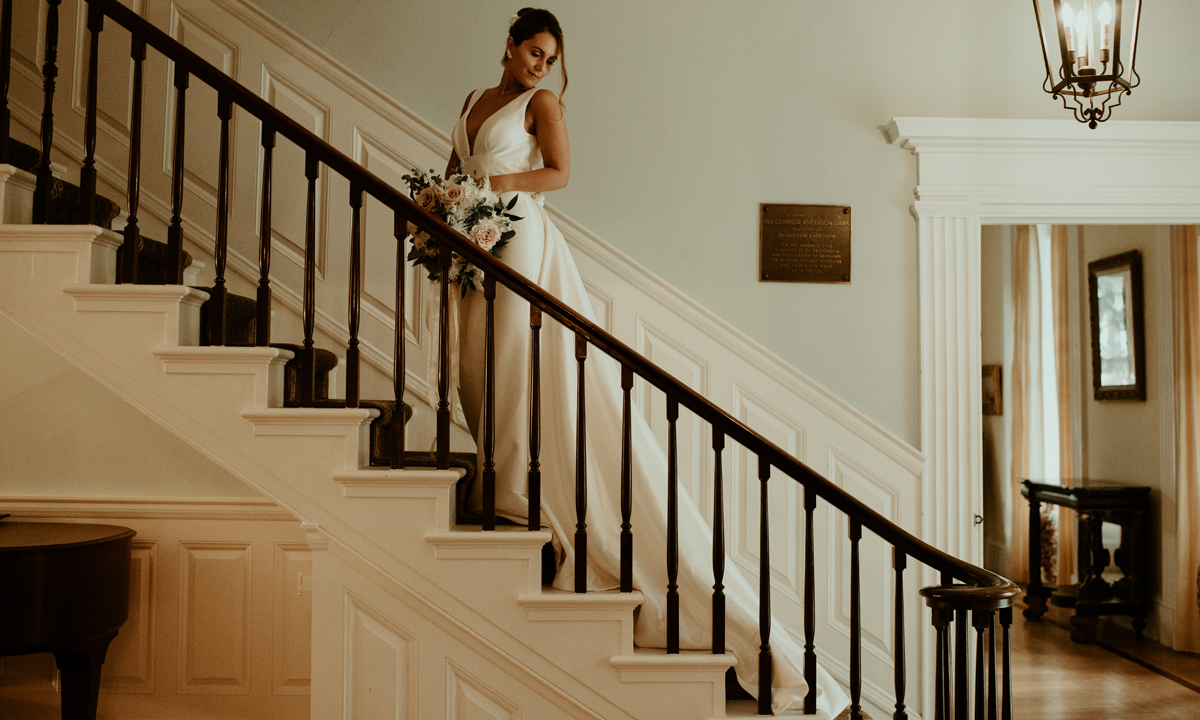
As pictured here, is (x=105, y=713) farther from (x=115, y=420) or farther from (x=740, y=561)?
(x=740, y=561)

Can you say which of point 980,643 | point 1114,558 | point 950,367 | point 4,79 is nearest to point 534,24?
point 4,79

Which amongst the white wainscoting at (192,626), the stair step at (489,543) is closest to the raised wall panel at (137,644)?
the white wainscoting at (192,626)

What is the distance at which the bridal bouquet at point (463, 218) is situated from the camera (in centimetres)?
243

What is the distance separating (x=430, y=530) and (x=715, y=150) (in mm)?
2347

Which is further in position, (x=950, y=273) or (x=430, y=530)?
(x=950, y=273)

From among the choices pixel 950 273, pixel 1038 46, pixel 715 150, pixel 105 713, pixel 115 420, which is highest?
pixel 1038 46

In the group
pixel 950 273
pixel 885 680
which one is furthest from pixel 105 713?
pixel 950 273

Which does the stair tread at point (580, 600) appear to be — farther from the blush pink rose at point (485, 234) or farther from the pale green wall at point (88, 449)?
the pale green wall at point (88, 449)

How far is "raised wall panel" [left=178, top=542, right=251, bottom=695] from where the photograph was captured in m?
3.55

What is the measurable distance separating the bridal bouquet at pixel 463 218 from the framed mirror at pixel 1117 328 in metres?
4.85

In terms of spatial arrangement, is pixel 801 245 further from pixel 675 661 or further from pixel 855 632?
pixel 675 661

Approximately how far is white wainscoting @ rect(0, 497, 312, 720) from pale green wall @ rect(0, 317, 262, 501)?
6 cm

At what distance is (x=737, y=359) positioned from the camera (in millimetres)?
3807

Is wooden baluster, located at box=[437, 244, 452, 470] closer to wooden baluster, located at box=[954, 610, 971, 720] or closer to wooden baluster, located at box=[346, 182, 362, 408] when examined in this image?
A: wooden baluster, located at box=[346, 182, 362, 408]
